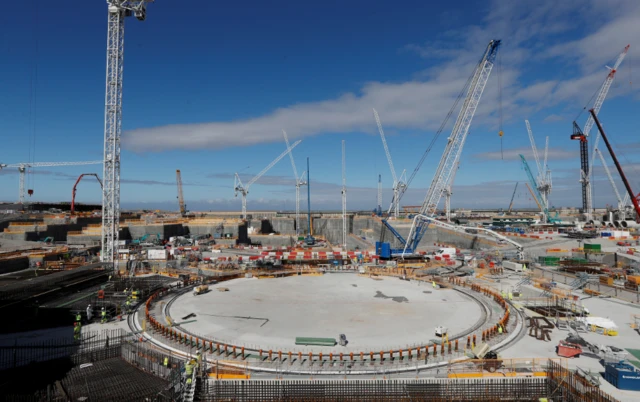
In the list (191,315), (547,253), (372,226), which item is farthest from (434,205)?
(191,315)

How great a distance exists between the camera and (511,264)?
4575 centimetres

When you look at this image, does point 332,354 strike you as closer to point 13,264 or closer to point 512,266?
point 512,266

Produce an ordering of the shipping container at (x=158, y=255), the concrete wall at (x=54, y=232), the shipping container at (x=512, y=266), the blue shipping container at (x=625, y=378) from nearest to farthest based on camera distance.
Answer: the blue shipping container at (x=625, y=378)
the shipping container at (x=512, y=266)
the shipping container at (x=158, y=255)
the concrete wall at (x=54, y=232)

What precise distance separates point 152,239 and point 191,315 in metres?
54.6

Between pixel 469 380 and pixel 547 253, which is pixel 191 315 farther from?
pixel 547 253

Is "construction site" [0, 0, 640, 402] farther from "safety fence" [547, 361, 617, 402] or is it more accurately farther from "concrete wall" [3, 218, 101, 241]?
"concrete wall" [3, 218, 101, 241]

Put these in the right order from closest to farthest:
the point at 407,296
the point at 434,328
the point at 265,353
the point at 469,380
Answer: the point at 469,380
the point at 265,353
the point at 434,328
the point at 407,296

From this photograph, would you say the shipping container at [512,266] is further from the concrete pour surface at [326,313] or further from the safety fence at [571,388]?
the safety fence at [571,388]

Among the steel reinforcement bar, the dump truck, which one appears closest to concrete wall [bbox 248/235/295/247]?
the dump truck

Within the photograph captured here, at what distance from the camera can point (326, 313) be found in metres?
26.9

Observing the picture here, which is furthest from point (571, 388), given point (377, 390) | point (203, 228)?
point (203, 228)

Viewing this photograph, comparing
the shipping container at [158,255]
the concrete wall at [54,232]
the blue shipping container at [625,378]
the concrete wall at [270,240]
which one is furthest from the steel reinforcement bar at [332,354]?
the concrete wall at [270,240]

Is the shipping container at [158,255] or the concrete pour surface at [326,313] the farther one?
the shipping container at [158,255]

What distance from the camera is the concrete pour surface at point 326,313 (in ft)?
71.6
